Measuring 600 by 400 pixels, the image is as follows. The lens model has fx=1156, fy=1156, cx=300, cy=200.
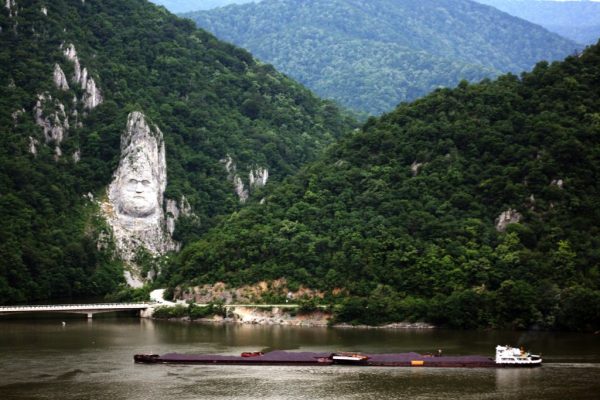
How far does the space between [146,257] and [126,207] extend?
30.6 feet

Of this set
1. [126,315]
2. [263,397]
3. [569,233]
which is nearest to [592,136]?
[569,233]

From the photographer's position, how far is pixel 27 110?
605 ft

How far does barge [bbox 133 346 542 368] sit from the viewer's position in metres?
96.4

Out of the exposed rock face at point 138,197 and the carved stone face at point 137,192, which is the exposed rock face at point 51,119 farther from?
the carved stone face at point 137,192

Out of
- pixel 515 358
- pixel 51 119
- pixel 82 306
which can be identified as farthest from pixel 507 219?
pixel 51 119

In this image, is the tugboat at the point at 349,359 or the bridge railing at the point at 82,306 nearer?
the tugboat at the point at 349,359

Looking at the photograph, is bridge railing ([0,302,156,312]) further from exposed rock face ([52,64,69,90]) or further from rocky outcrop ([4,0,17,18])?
rocky outcrop ([4,0,17,18])

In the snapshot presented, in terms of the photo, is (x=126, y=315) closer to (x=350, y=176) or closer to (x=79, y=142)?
(x=350, y=176)

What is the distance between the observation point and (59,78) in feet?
625

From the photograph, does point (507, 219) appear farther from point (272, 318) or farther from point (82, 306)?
point (82, 306)

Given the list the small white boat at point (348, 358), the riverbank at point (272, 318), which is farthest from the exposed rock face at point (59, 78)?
the small white boat at point (348, 358)

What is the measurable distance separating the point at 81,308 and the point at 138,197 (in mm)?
47196

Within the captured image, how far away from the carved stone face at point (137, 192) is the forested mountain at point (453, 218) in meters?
23.6

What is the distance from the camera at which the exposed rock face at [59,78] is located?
190188mm
